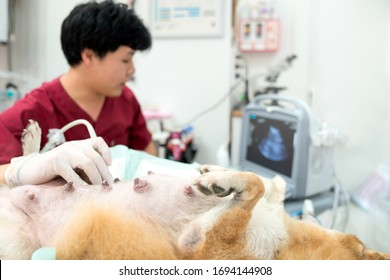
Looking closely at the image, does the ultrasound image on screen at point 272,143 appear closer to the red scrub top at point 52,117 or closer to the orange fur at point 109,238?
the red scrub top at point 52,117

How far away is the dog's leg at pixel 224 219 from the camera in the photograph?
56cm

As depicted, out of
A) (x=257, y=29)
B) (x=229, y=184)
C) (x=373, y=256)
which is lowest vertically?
(x=373, y=256)

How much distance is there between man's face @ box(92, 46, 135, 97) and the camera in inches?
37.8

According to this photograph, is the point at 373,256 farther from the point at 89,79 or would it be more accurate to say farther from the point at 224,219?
the point at 89,79

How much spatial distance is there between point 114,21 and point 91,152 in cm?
52

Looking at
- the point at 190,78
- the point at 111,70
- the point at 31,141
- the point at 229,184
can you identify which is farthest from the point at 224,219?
the point at 190,78

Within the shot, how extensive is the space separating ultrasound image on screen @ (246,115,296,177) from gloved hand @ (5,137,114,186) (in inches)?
31.5

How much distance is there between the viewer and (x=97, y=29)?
2.94 ft

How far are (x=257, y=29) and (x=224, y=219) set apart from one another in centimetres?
164

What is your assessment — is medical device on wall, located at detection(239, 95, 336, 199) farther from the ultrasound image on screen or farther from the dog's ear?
the dog's ear

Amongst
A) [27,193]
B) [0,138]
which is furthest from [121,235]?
[0,138]

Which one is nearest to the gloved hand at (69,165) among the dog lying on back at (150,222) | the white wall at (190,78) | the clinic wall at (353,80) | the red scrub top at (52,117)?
the dog lying on back at (150,222)

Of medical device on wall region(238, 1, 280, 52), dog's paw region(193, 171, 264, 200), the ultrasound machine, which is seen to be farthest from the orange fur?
medical device on wall region(238, 1, 280, 52)
